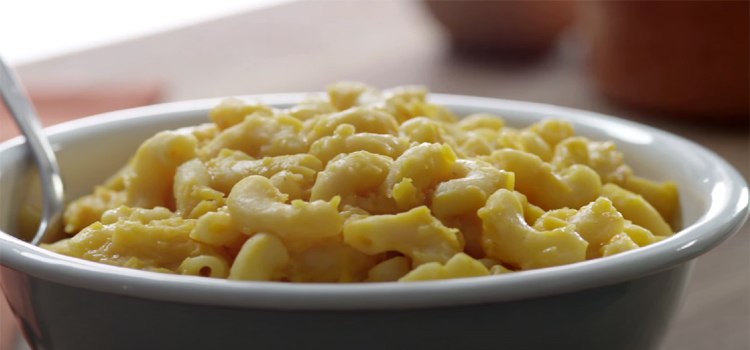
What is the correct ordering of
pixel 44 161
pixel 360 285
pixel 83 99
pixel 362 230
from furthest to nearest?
pixel 83 99 → pixel 44 161 → pixel 362 230 → pixel 360 285

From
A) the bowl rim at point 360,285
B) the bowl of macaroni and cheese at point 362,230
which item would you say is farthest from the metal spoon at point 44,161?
the bowl rim at point 360,285

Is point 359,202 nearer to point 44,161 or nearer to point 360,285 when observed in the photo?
point 360,285

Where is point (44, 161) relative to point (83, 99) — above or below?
above

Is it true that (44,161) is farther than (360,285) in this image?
Yes

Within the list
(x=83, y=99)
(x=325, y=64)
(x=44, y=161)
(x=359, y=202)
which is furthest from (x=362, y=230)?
(x=325, y=64)

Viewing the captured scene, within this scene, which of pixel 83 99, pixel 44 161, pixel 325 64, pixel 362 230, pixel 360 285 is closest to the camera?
pixel 360 285

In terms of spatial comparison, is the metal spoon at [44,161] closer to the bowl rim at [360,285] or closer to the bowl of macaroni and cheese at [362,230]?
the bowl of macaroni and cheese at [362,230]

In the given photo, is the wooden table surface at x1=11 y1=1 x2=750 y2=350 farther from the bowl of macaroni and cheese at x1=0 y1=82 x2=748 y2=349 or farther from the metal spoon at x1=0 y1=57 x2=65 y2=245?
the metal spoon at x1=0 y1=57 x2=65 y2=245
